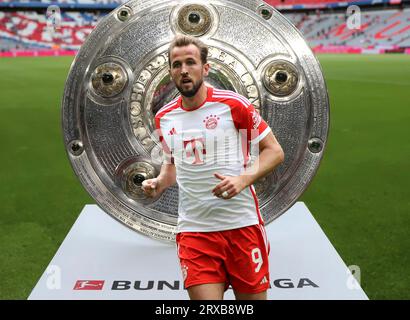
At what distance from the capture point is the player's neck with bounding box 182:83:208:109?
57.1 inches

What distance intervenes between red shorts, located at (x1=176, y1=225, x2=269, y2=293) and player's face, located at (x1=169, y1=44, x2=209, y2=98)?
0.40 m

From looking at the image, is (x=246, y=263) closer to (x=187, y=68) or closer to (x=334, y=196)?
(x=187, y=68)

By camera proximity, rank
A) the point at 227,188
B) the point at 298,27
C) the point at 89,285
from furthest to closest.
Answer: the point at 298,27, the point at 89,285, the point at 227,188

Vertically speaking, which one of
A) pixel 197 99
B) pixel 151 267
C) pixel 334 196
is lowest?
pixel 151 267

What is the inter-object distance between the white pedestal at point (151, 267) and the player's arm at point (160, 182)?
44cm

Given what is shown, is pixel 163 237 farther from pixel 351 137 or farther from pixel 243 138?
pixel 351 137

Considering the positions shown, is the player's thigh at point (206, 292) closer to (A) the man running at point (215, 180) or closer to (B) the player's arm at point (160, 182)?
(A) the man running at point (215, 180)

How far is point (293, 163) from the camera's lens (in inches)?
77.1

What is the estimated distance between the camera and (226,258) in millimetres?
1475

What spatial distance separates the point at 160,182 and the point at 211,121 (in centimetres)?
25

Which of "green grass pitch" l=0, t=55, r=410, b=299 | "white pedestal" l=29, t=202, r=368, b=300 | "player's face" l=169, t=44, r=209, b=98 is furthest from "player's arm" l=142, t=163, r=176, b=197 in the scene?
"green grass pitch" l=0, t=55, r=410, b=299

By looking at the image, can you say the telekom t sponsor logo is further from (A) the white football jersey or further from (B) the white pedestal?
(A) the white football jersey

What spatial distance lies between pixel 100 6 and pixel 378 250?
1137 inches

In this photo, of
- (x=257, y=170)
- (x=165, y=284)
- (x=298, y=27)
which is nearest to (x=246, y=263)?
(x=257, y=170)
